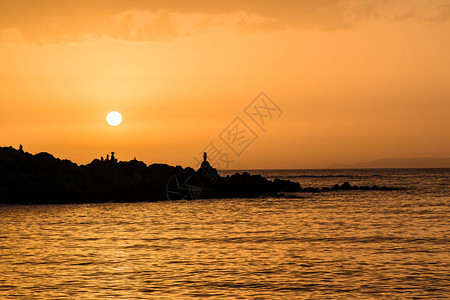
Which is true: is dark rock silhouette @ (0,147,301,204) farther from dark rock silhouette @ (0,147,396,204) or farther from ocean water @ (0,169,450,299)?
ocean water @ (0,169,450,299)

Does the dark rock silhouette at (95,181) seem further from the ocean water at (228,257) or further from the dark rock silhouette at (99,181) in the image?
the ocean water at (228,257)

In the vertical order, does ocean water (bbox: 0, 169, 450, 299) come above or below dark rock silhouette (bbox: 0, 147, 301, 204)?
below

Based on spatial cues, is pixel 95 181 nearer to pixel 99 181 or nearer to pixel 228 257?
pixel 99 181

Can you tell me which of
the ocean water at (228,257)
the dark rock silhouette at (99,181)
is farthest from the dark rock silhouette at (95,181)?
the ocean water at (228,257)

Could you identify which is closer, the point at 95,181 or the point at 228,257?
the point at 228,257

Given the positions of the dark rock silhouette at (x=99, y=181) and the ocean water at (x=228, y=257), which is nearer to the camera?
the ocean water at (x=228, y=257)

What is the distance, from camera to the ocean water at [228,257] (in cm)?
1959

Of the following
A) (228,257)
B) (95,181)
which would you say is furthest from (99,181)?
(228,257)

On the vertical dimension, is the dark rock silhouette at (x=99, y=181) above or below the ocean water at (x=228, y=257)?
above

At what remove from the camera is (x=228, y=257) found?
26234mm

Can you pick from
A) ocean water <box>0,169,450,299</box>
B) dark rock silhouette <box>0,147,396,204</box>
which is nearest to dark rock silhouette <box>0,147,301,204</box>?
dark rock silhouette <box>0,147,396,204</box>

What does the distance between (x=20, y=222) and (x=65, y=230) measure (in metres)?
7.68

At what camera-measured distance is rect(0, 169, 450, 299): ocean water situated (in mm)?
19594

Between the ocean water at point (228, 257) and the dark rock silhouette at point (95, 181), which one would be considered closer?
the ocean water at point (228, 257)
